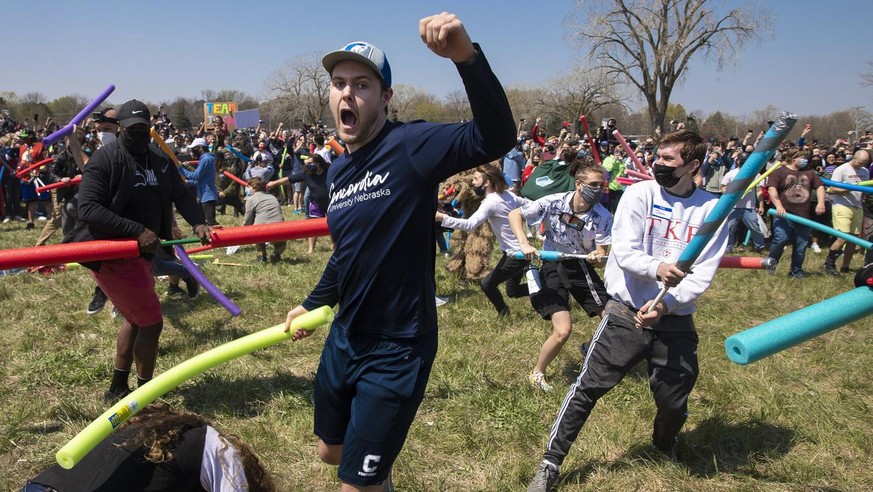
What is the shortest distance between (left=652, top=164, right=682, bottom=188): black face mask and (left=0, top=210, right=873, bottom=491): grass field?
186 centimetres

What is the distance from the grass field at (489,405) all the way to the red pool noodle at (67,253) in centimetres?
129

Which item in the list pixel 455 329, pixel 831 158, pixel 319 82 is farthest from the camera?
pixel 319 82

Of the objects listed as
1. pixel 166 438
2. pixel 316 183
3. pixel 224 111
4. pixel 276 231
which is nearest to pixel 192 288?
pixel 316 183

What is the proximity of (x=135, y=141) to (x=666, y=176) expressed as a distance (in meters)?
3.72

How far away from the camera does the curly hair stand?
251 centimetres

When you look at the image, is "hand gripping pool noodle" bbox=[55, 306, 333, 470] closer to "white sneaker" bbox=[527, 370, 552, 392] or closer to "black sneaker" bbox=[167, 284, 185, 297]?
"white sneaker" bbox=[527, 370, 552, 392]

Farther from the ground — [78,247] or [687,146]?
[687,146]

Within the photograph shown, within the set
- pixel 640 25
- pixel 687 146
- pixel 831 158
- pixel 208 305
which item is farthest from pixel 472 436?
pixel 640 25

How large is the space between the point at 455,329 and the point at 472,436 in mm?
2545

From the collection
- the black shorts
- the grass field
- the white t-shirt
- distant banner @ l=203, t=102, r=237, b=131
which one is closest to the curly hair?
the grass field

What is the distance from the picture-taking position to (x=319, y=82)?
49.6 meters

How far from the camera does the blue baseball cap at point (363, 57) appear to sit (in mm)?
2449

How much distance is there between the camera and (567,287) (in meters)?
5.43

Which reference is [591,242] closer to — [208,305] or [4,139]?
[208,305]
